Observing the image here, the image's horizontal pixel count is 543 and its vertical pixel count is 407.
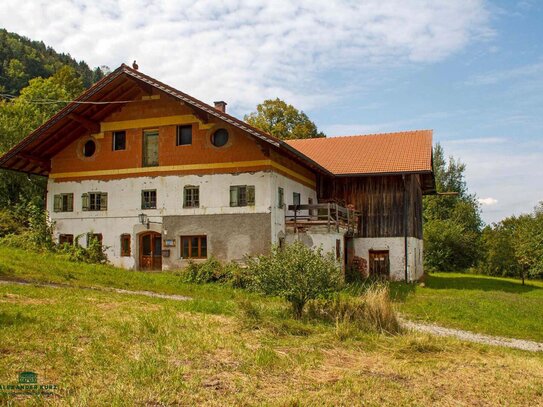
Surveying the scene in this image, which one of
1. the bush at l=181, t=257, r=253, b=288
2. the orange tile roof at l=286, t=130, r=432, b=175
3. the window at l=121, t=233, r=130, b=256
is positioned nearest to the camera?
the bush at l=181, t=257, r=253, b=288

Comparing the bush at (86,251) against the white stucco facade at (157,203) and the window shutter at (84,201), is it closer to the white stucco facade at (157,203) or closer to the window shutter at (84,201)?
the white stucco facade at (157,203)

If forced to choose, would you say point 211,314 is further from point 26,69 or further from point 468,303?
point 26,69

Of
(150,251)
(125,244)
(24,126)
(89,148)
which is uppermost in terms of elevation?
(24,126)

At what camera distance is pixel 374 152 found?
98.6 ft

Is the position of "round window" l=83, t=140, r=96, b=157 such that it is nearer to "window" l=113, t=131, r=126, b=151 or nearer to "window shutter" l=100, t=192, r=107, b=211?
"window" l=113, t=131, r=126, b=151

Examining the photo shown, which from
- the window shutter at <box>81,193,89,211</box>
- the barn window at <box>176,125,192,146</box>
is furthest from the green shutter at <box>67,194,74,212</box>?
the barn window at <box>176,125,192,146</box>

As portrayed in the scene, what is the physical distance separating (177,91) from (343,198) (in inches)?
437

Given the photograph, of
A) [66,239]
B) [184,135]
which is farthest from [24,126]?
[184,135]

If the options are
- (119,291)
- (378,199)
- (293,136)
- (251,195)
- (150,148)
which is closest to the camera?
(119,291)

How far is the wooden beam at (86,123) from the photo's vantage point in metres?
24.6

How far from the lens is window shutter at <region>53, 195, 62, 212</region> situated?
2633 cm

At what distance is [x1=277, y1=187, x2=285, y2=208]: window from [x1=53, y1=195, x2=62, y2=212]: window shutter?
10922 millimetres

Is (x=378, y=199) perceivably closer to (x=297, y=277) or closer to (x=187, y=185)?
(x=187, y=185)

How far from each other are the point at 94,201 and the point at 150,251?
377 centimetres
